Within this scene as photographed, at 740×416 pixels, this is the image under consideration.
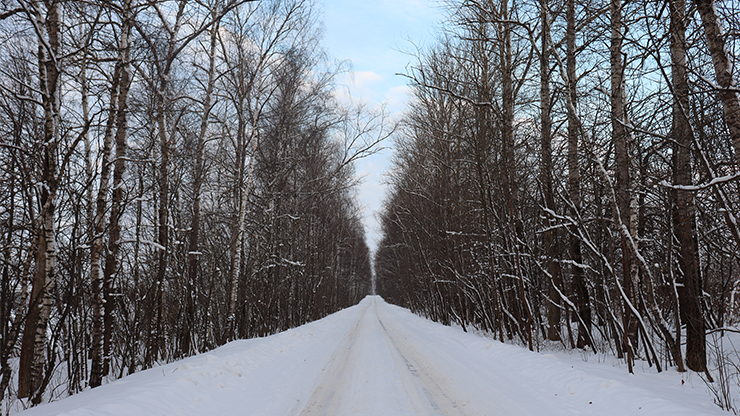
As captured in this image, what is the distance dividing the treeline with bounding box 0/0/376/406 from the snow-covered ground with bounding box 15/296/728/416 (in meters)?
1.41

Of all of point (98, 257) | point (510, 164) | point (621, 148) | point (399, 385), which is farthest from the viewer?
point (510, 164)

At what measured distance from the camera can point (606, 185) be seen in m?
6.73

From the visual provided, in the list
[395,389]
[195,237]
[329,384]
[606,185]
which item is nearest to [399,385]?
[395,389]

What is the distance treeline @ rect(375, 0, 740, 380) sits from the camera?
5.48m

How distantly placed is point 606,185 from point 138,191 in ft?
28.2

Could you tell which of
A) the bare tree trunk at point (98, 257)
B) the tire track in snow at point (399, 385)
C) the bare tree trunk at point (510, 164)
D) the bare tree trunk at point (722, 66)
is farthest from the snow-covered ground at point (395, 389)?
the bare tree trunk at point (722, 66)

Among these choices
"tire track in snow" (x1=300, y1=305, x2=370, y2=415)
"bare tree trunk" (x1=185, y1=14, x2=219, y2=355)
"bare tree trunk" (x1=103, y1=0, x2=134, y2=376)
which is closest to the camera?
"tire track in snow" (x1=300, y1=305, x2=370, y2=415)

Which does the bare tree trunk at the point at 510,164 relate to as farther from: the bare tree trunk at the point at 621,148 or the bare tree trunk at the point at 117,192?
the bare tree trunk at the point at 117,192

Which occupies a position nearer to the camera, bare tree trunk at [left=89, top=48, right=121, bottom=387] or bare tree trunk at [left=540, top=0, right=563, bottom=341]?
bare tree trunk at [left=89, top=48, right=121, bottom=387]

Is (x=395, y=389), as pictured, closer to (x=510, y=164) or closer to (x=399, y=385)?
(x=399, y=385)

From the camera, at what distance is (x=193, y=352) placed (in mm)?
10523

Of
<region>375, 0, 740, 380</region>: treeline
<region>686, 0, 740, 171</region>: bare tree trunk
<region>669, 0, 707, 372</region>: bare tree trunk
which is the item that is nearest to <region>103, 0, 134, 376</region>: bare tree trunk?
<region>375, 0, 740, 380</region>: treeline

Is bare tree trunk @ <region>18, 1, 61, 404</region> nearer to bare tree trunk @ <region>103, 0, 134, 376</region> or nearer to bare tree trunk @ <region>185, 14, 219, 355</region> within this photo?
bare tree trunk @ <region>103, 0, 134, 376</region>

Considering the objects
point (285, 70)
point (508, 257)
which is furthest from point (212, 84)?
point (508, 257)
